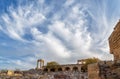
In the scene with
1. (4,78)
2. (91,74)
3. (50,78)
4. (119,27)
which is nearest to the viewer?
(91,74)

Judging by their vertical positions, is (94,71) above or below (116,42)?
below

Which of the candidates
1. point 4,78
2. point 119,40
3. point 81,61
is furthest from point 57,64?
point 119,40

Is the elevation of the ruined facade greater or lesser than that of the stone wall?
greater

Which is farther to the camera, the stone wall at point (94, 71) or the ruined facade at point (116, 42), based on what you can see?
the ruined facade at point (116, 42)

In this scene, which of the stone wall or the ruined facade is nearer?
the stone wall

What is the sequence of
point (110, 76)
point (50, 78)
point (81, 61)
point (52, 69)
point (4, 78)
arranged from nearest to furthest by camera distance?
point (110, 76), point (50, 78), point (4, 78), point (52, 69), point (81, 61)

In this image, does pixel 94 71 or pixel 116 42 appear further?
pixel 116 42

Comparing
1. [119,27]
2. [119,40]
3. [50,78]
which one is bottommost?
[50,78]

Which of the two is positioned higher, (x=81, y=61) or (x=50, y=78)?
(x=81, y=61)

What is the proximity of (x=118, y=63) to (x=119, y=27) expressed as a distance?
2.27 meters

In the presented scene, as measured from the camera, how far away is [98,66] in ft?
18.9

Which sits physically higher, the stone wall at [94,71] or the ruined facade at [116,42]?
the ruined facade at [116,42]

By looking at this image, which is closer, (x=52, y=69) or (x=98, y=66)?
(x=98, y=66)

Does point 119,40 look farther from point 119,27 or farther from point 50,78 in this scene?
point 50,78
